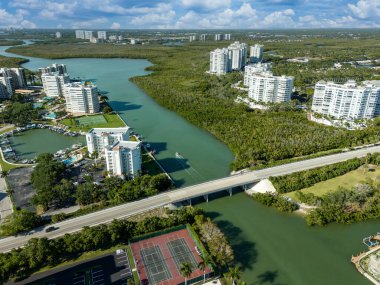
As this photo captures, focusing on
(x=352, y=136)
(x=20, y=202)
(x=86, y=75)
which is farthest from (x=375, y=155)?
(x=86, y=75)

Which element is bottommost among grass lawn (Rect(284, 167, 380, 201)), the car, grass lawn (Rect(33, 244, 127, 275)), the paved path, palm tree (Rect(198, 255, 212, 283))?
grass lawn (Rect(33, 244, 127, 275))

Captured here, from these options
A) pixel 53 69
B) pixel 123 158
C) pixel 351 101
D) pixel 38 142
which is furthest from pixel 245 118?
pixel 53 69

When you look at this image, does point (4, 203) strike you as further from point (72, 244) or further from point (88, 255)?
point (88, 255)

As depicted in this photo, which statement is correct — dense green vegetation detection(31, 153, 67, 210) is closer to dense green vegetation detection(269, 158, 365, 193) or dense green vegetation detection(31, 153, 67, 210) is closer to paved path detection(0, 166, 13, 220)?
paved path detection(0, 166, 13, 220)

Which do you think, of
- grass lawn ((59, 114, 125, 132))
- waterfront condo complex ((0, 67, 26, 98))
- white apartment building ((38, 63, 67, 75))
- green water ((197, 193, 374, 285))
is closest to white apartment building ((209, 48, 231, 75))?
white apartment building ((38, 63, 67, 75))

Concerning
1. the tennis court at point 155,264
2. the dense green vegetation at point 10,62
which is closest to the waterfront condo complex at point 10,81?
the dense green vegetation at point 10,62

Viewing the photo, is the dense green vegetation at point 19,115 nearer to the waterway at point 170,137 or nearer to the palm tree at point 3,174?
the waterway at point 170,137
